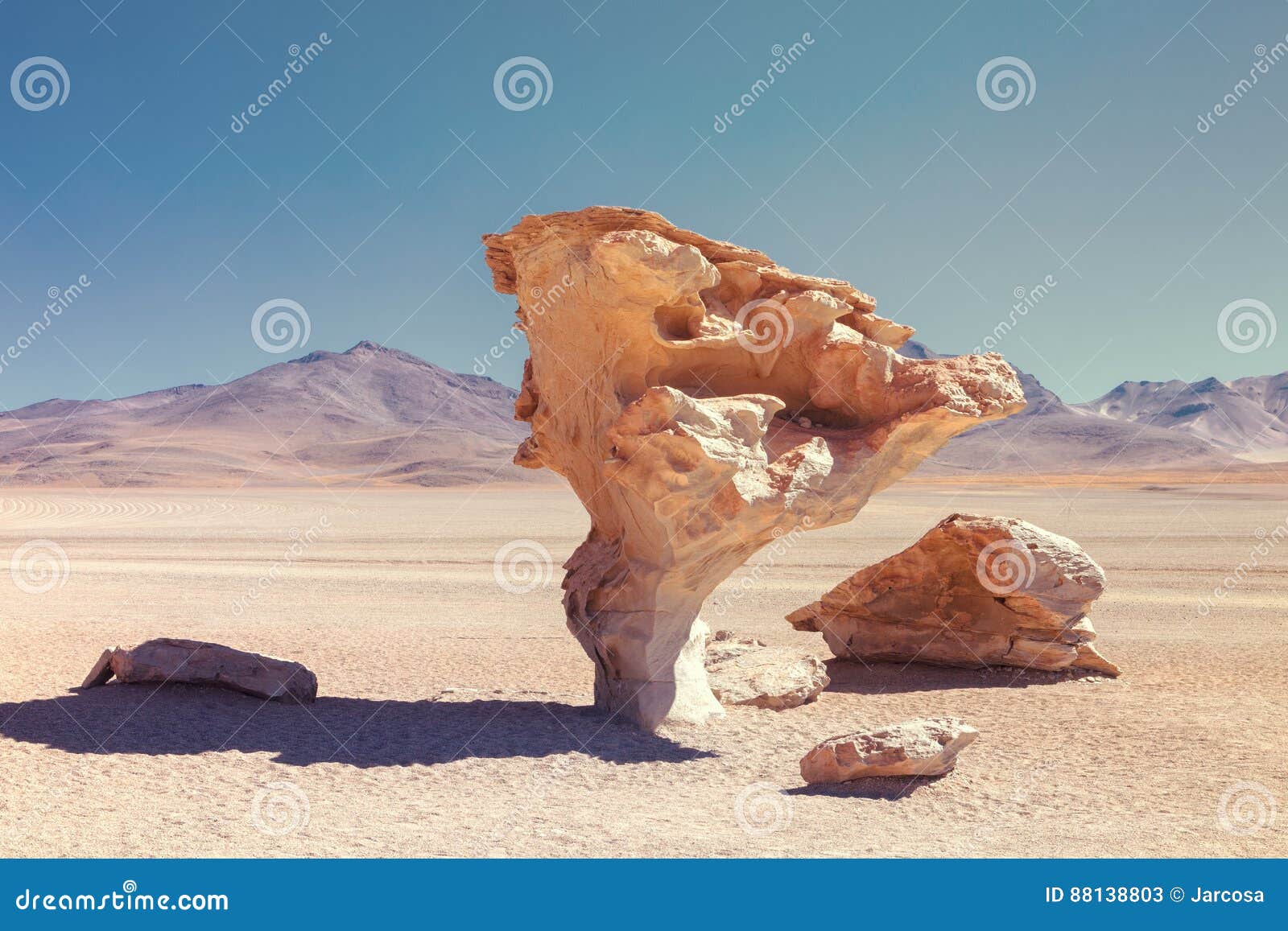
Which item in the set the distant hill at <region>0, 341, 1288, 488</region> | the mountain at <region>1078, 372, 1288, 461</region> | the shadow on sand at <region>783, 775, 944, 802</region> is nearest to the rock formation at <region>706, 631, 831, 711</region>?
the shadow on sand at <region>783, 775, 944, 802</region>

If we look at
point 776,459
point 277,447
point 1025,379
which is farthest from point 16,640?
point 1025,379

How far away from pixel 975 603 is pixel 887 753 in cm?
606

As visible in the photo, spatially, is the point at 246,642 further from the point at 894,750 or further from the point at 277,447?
the point at 277,447

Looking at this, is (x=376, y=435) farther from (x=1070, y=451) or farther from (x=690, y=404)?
(x=690, y=404)

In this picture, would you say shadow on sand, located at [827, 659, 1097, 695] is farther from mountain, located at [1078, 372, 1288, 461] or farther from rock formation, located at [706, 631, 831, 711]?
mountain, located at [1078, 372, 1288, 461]

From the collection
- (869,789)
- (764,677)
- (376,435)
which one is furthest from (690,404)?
(376,435)

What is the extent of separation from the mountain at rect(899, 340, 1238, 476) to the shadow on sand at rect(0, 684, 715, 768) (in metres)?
104

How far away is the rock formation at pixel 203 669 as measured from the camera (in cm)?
984

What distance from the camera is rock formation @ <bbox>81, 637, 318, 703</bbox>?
32.3 feet

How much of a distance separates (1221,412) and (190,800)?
692 ft

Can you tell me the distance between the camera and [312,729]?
30.2 feet

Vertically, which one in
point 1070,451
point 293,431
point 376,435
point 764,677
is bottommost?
point 293,431

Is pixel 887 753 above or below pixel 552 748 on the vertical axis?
above

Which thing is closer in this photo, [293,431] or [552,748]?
[552,748]
